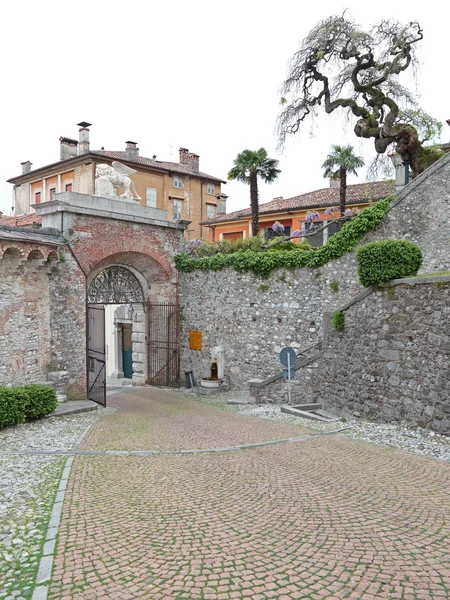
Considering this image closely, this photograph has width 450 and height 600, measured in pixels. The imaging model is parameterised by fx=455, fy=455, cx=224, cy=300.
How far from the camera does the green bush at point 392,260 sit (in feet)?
30.1

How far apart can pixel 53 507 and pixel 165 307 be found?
40.0 feet

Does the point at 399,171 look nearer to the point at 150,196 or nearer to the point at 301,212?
the point at 301,212

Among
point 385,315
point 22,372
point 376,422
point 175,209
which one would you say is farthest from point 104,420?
point 175,209

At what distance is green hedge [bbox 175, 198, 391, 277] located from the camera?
12844mm

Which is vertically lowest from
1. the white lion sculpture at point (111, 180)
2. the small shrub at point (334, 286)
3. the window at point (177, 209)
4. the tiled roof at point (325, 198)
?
the small shrub at point (334, 286)

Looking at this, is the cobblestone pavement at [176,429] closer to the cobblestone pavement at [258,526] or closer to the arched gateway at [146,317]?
the cobblestone pavement at [258,526]

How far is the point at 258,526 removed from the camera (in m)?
4.52

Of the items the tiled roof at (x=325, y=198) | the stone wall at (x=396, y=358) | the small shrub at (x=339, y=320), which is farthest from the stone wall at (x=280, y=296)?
the tiled roof at (x=325, y=198)

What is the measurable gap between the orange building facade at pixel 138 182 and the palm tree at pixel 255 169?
1062 cm

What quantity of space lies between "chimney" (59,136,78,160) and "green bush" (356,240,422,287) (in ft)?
91.2

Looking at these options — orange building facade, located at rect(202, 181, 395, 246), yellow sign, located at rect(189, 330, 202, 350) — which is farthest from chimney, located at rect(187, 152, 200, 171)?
yellow sign, located at rect(189, 330, 202, 350)

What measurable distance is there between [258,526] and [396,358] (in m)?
5.45

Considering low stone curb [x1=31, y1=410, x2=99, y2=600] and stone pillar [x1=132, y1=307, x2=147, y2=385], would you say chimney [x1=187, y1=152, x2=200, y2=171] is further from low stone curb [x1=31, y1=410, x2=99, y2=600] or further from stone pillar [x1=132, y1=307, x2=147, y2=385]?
low stone curb [x1=31, y1=410, x2=99, y2=600]

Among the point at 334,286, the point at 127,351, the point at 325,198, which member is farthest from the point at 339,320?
the point at 325,198
